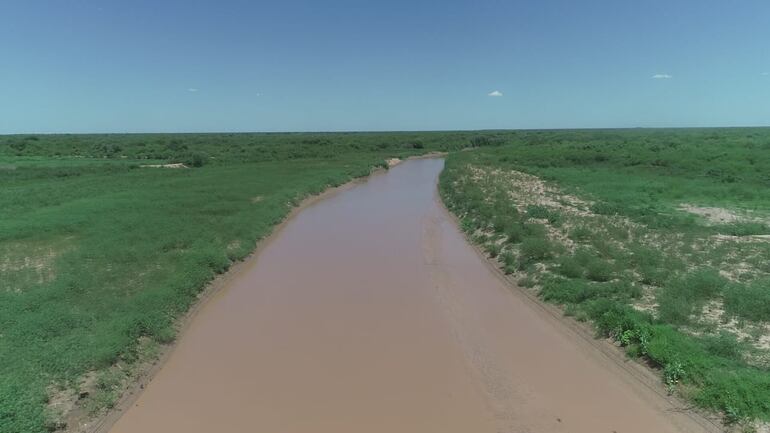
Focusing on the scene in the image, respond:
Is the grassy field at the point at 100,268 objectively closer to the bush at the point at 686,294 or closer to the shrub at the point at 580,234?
the bush at the point at 686,294

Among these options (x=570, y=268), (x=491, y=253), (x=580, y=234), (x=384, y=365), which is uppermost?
(x=580, y=234)

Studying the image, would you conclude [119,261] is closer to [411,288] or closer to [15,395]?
[15,395]

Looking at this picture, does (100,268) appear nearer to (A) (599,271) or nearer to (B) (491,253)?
(B) (491,253)

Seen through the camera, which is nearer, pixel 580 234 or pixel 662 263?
pixel 662 263

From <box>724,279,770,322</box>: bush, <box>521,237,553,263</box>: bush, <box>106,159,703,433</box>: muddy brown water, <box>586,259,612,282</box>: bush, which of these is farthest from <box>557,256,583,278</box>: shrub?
<box>724,279,770,322</box>: bush

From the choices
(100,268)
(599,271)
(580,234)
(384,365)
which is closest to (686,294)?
(599,271)

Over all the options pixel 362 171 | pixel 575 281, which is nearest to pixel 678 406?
pixel 575 281
